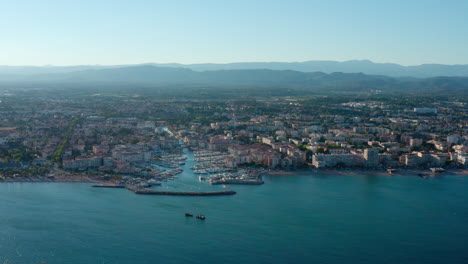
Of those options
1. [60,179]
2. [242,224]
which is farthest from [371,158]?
[60,179]

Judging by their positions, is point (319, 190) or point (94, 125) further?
point (94, 125)

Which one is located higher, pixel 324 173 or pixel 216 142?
pixel 216 142

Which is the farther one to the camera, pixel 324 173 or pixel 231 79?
pixel 231 79

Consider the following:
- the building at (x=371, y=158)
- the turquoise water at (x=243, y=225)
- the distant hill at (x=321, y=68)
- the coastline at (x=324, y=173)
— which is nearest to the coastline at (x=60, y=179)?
the coastline at (x=324, y=173)

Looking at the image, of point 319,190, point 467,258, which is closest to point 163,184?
point 319,190

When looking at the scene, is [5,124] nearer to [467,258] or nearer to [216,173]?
[216,173]

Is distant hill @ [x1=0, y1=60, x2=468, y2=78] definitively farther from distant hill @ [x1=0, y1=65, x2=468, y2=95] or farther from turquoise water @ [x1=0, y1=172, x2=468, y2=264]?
turquoise water @ [x1=0, y1=172, x2=468, y2=264]

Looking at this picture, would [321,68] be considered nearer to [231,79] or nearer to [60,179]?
[231,79]
